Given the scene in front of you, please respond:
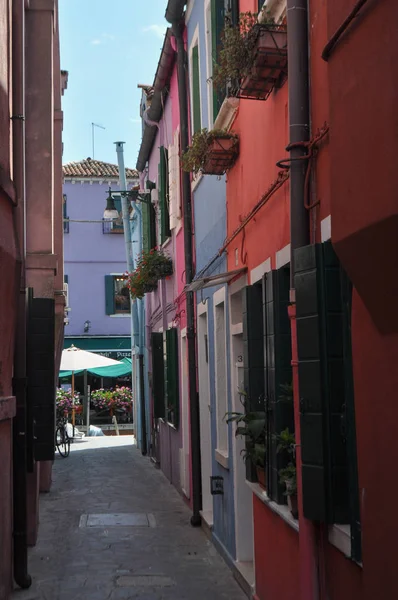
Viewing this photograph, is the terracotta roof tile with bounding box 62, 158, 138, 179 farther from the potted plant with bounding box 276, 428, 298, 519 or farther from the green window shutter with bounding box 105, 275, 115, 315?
the potted plant with bounding box 276, 428, 298, 519

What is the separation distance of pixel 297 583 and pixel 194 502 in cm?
606

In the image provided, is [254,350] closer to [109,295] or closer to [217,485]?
[217,485]

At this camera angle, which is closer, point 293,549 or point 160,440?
point 293,549

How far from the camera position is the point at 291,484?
6000 millimetres

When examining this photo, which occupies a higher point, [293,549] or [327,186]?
[327,186]

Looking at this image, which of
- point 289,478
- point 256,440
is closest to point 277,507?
point 289,478

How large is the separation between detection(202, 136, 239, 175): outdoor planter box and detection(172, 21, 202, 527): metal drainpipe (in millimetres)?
3550

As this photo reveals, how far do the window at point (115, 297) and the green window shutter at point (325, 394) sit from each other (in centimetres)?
3293

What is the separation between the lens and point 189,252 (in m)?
12.7

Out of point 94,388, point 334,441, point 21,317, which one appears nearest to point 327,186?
point 334,441

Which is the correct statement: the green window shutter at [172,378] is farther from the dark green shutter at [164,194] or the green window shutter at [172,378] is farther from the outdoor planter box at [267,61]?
the outdoor planter box at [267,61]

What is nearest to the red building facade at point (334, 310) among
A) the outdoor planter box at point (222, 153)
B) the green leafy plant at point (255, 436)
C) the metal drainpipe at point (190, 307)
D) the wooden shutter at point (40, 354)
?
the green leafy plant at point (255, 436)

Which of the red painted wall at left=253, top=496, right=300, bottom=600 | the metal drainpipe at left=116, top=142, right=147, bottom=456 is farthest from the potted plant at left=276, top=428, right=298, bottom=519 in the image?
the metal drainpipe at left=116, top=142, right=147, bottom=456

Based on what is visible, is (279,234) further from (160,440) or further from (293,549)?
(160,440)
